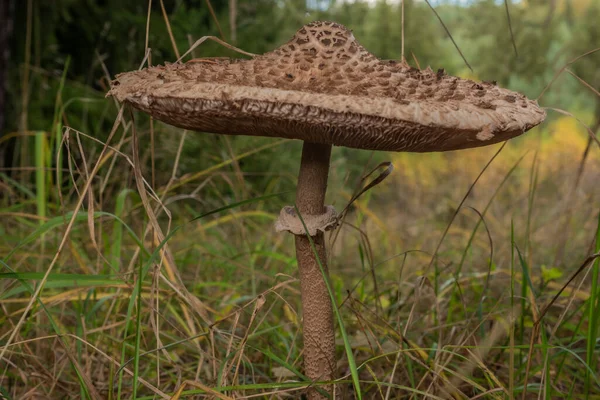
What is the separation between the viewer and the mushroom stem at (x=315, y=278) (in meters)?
2.02

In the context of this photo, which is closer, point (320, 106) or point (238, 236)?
point (320, 106)

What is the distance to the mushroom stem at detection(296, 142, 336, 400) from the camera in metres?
2.02

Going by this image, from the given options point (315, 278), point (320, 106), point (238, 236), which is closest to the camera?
point (320, 106)

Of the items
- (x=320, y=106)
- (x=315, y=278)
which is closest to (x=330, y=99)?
(x=320, y=106)

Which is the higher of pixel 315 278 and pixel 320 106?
pixel 320 106

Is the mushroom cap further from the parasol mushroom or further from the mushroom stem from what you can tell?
the mushroom stem

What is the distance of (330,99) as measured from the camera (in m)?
1.40

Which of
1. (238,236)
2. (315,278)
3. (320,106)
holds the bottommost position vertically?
(238,236)

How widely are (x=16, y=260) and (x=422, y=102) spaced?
2.85m

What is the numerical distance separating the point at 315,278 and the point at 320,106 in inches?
34.7

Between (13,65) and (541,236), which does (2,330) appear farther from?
(541,236)

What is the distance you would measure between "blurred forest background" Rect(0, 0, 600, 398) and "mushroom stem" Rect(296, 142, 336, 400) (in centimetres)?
14

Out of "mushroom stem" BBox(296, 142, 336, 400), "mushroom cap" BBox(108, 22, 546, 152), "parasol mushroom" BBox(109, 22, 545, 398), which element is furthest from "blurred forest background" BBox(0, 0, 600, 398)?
"mushroom cap" BBox(108, 22, 546, 152)

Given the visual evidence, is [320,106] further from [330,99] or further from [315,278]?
[315,278]
